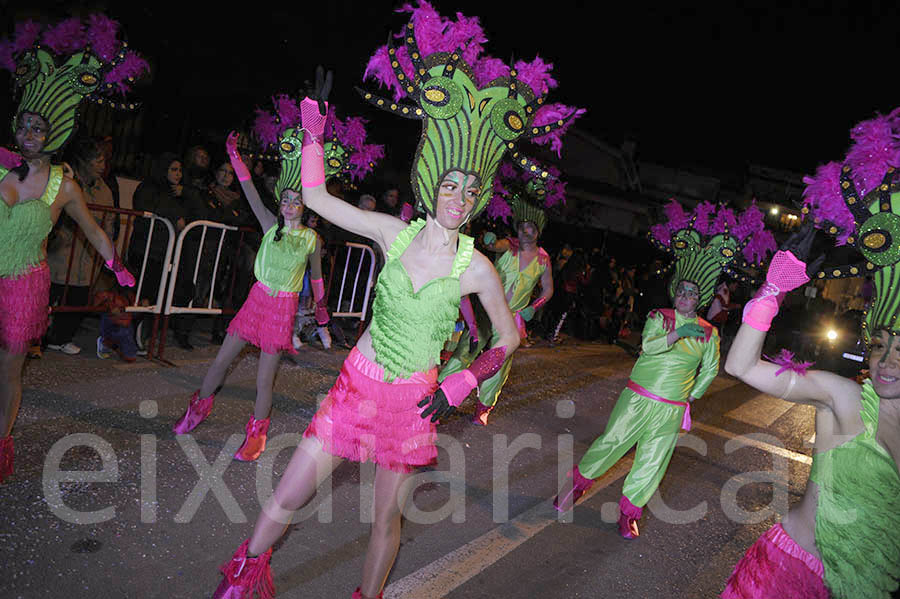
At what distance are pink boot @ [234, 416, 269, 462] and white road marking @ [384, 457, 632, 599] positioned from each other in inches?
61.3

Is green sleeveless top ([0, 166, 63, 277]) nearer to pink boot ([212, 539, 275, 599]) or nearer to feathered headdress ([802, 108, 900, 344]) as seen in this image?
pink boot ([212, 539, 275, 599])

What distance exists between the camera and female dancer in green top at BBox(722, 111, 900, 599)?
2.36m

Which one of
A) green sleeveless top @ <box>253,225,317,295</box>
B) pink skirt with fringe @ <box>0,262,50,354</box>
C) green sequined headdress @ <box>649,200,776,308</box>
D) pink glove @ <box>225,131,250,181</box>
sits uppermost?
green sequined headdress @ <box>649,200,776,308</box>

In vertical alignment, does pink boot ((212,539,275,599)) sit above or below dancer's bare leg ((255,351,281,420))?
below

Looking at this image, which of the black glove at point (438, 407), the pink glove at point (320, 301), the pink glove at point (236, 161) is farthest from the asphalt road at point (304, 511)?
the pink glove at point (236, 161)

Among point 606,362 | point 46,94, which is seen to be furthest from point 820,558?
point 606,362

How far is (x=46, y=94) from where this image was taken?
357 cm

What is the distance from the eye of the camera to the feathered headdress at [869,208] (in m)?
2.40

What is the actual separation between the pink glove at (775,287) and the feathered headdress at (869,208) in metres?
0.13

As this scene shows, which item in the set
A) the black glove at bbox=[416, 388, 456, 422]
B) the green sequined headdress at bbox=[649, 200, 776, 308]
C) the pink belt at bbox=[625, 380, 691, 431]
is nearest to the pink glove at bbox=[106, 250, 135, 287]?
the black glove at bbox=[416, 388, 456, 422]

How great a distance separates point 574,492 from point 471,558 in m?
1.26

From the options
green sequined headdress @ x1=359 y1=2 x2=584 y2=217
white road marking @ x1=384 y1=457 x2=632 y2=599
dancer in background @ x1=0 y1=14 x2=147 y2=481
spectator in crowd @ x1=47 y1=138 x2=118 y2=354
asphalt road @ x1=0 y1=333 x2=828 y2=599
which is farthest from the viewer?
spectator in crowd @ x1=47 y1=138 x2=118 y2=354

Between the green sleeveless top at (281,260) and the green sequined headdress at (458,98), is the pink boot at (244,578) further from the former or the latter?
the green sleeveless top at (281,260)

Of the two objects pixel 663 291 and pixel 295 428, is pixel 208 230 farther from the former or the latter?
pixel 663 291
